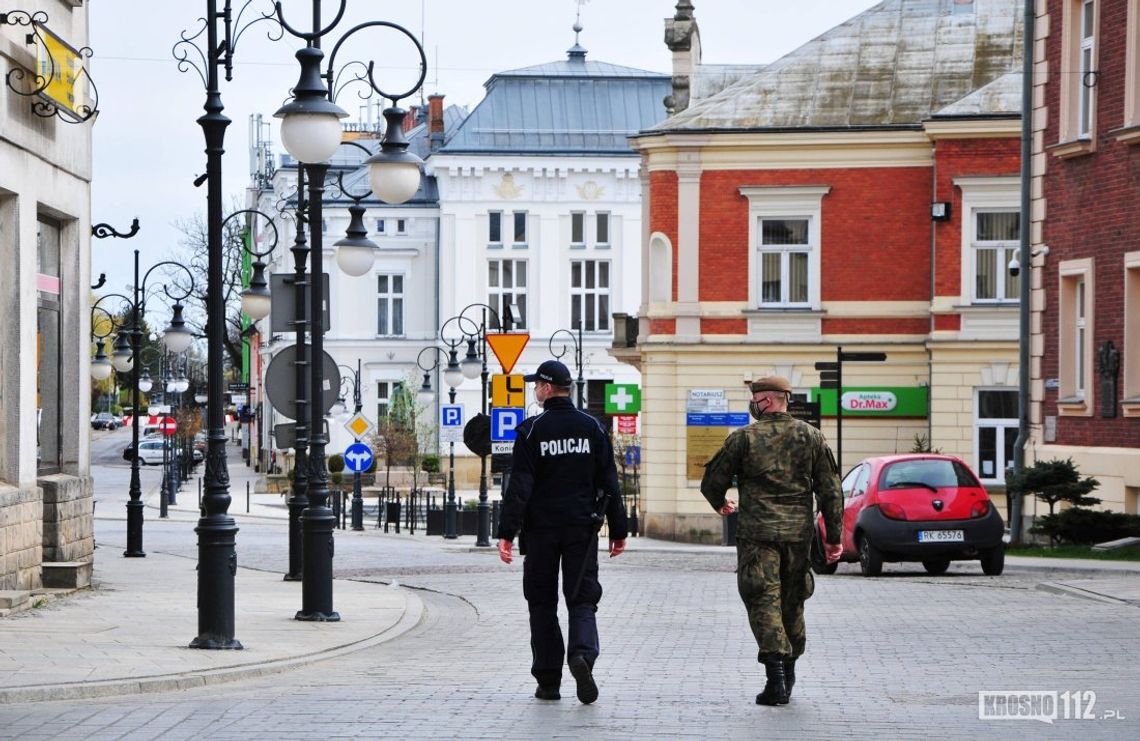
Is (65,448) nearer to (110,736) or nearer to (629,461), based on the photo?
(110,736)

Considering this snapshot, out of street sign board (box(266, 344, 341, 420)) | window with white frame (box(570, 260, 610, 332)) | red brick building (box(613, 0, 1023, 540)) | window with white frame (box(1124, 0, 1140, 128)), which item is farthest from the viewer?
window with white frame (box(570, 260, 610, 332))

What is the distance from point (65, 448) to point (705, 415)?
21.9 metres

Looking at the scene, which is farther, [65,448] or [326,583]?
[65,448]

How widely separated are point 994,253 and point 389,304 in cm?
3881

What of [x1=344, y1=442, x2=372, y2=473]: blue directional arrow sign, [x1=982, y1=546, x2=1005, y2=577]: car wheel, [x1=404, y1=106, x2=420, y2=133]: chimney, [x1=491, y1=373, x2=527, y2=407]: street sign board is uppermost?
[x1=404, y1=106, x2=420, y2=133]: chimney

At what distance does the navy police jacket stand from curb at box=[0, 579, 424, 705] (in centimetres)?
247

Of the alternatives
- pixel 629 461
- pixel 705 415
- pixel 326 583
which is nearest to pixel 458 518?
pixel 705 415

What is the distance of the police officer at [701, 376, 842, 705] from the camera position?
432 inches

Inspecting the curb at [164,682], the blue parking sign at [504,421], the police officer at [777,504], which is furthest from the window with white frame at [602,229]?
the police officer at [777,504]

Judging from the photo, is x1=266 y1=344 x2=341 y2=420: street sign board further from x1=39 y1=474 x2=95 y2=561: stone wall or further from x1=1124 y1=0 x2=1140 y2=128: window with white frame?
x1=1124 y1=0 x2=1140 y2=128: window with white frame

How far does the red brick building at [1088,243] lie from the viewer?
1062 inches

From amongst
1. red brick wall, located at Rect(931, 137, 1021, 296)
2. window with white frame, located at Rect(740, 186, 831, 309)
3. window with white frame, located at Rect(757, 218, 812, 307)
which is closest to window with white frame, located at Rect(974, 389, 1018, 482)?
red brick wall, located at Rect(931, 137, 1021, 296)

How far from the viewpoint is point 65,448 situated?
1958 centimetres

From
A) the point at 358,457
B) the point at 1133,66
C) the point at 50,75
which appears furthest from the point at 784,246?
the point at 50,75
